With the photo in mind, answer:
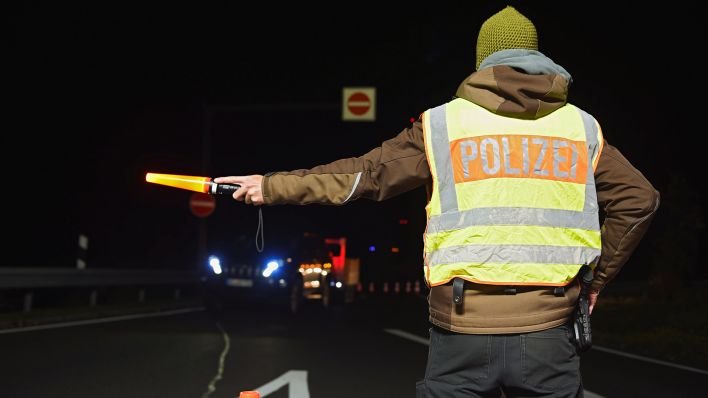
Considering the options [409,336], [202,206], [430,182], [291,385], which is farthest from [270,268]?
[430,182]

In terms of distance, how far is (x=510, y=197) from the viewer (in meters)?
2.78

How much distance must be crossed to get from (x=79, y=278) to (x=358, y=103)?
8993 millimetres

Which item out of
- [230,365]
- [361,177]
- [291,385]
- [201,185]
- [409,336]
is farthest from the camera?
[409,336]

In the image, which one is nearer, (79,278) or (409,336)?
(409,336)

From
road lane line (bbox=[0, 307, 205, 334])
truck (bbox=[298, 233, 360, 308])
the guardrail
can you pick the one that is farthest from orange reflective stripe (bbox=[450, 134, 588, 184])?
truck (bbox=[298, 233, 360, 308])

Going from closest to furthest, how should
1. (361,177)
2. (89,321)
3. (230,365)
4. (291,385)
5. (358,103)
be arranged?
(361,177) < (291,385) < (230,365) < (89,321) < (358,103)

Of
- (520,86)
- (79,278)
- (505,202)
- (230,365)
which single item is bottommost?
(230,365)

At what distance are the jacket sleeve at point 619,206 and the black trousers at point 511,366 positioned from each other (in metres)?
0.39

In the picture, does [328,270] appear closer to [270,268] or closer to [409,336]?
[270,268]

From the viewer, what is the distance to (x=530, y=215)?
2.78 m

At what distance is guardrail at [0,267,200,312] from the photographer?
1498 cm

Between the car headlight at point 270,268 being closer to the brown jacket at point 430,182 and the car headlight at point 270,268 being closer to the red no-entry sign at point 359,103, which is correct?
the red no-entry sign at point 359,103

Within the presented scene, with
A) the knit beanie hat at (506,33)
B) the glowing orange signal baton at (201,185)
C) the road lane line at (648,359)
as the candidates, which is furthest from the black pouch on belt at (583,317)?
the road lane line at (648,359)

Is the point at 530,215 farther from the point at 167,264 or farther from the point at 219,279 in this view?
the point at 167,264
